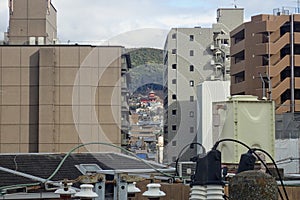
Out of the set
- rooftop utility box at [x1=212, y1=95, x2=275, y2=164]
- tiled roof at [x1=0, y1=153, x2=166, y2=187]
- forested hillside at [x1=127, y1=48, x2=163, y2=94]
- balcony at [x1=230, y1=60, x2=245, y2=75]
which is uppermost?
balcony at [x1=230, y1=60, x2=245, y2=75]

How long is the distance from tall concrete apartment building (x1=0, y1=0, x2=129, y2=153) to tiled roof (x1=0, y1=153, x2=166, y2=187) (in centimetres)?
2508

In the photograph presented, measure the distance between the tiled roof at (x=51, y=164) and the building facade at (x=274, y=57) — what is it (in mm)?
22389

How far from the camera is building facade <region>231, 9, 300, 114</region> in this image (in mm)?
40094

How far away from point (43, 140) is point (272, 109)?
106 ft

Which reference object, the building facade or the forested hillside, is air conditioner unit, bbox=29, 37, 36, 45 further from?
the forested hillside


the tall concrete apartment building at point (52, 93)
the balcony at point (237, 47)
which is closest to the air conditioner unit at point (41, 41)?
the tall concrete apartment building at point (52, 93)

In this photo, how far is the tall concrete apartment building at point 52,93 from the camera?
43969 mm

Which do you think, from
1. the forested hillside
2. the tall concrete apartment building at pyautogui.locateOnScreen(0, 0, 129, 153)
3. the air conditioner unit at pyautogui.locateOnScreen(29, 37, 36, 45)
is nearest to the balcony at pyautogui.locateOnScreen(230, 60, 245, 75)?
the tall concrete apartment building at pyautogui.locateOnScreen(0, 0, 129, 153)

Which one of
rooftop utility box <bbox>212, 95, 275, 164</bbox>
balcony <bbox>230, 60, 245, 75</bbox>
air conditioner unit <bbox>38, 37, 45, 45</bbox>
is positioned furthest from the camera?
air conditioner unit <bbox>38, 37, 45, 45</bbox>

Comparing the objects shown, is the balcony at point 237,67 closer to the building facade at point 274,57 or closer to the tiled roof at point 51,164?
the building facade at point 274,57

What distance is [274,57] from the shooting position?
134 feet

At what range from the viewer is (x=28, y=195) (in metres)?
12.1

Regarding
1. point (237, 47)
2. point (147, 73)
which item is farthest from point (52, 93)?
point (147, 73)

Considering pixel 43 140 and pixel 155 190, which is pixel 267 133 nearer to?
pixel 155 190
